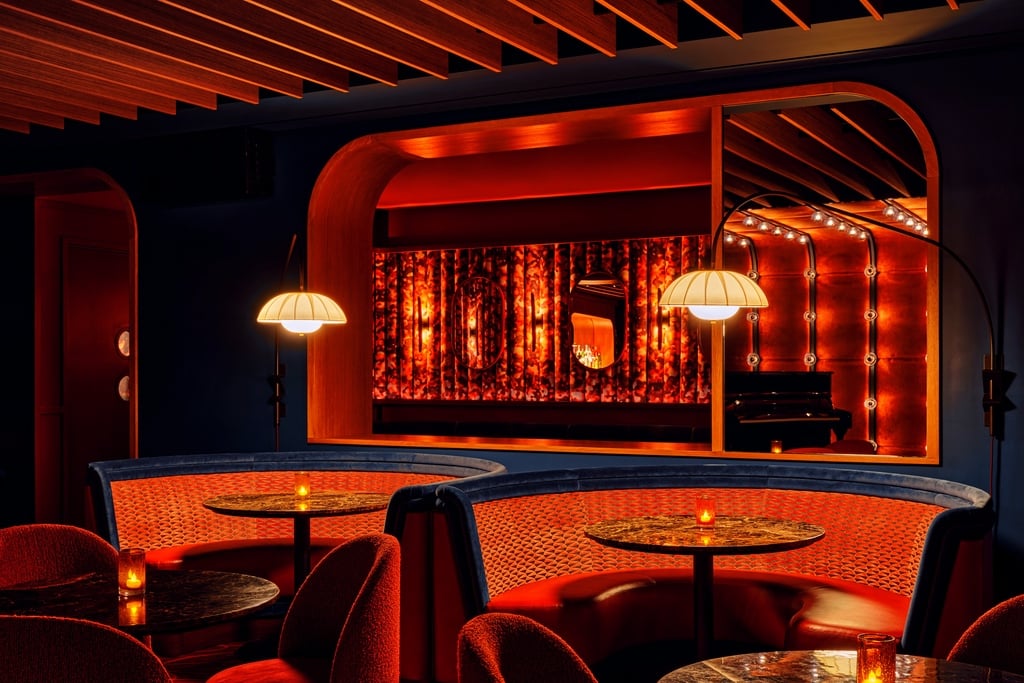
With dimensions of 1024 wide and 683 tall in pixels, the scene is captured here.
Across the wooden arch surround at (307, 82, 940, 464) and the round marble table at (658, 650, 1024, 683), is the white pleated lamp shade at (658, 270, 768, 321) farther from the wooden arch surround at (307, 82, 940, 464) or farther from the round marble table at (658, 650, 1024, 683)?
the round marble table at (658, 650, 1024, 683)

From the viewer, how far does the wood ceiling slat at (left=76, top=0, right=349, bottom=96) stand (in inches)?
185

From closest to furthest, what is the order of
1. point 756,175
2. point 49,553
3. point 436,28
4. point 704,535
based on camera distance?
point 49,553
point 704,535
point 436,28
point 756,175

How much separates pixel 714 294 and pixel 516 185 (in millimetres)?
5306

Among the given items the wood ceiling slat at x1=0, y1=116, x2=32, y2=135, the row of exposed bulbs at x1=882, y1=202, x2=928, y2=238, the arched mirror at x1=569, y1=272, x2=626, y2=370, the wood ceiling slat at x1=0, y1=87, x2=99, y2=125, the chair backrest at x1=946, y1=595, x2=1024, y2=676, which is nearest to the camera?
the chair backrest at x1=946, y1=595, x2=1024, y2=676

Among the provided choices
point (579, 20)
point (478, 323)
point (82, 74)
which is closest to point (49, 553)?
point (579, 20)

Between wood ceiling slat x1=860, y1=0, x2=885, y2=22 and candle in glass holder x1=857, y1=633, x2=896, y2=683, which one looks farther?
wood ceiling slat x1=860, y1=0, x2=885, y2=22

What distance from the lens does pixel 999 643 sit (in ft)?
8.55

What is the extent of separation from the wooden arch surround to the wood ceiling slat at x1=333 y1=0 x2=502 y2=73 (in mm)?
856

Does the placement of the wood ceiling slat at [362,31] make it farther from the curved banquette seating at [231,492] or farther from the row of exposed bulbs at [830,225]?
the row of exposed bulbs at [830,225]

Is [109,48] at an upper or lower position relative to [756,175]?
upper

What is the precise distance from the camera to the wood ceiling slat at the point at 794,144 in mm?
6449

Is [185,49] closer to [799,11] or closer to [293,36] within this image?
[293,36]

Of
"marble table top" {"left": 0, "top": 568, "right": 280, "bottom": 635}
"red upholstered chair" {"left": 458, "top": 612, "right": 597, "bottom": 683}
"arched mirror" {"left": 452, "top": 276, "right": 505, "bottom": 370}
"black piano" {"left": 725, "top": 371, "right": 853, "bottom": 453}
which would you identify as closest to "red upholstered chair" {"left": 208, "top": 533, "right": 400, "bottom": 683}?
"marble table top" {"left": 0, "top": 568, "right": 280, "bottom": 635}

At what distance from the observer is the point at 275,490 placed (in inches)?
229
